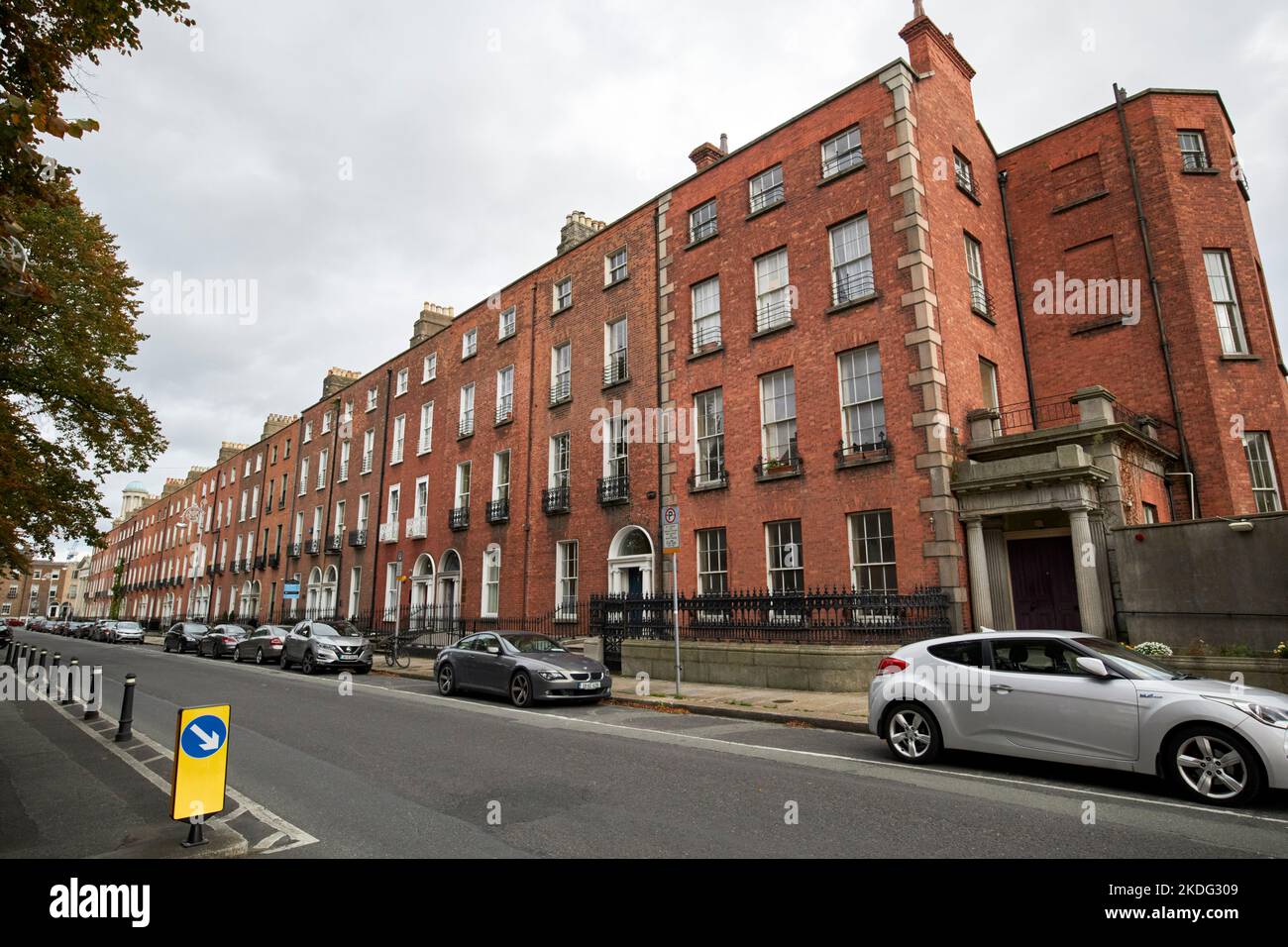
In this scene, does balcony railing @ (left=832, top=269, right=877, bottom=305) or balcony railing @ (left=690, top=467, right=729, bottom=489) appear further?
balcony railing @ (left=690, top=467, right=729, bottom=489)

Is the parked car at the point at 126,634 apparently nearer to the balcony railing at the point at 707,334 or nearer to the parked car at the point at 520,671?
the parked car at the point at 520,671

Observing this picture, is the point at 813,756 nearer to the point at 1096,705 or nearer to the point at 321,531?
the point at 1096,705

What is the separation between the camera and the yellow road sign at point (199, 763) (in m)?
5.09

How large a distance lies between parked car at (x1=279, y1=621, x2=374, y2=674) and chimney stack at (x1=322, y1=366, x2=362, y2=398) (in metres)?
A: 22.4

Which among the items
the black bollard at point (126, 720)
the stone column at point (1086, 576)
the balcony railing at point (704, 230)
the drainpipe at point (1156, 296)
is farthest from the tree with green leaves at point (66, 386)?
the drainpipe at point (1156, 296)

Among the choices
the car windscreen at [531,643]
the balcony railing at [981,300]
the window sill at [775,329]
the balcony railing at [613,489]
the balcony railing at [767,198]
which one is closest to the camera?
the car windscreen at [531,643]

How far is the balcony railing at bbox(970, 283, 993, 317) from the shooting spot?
1711 centimetres

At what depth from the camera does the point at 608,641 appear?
724 inches

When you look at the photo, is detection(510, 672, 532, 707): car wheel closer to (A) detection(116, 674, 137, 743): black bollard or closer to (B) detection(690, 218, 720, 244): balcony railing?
(A) detection(116, 674, 137, 743): black bollard

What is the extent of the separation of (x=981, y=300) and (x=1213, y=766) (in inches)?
554

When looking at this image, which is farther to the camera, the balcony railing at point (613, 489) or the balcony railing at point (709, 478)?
the balcony railing at point (613, 489)

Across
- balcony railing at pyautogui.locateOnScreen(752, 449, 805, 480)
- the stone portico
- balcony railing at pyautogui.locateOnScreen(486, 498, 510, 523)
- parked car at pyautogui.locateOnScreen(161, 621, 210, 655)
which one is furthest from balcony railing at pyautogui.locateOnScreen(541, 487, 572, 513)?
parked car at pyautogui.locateOnScreen(161, 621, 210, 655)

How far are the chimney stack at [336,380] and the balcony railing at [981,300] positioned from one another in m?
34.3

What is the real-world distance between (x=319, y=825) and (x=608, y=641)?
13047mm
